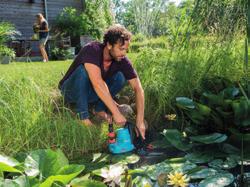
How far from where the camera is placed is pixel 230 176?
6.63ft

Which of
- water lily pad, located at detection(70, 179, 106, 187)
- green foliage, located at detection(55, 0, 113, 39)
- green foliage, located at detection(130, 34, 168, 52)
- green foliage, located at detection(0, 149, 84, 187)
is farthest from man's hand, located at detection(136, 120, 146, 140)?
green foliage, located at detection(55, 0, 113, 39)

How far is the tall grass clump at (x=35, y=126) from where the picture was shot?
8.02 ft

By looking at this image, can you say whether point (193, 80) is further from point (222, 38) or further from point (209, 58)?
point (222, 38)

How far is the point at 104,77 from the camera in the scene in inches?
128

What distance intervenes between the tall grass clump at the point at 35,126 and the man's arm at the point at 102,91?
0.63 ft

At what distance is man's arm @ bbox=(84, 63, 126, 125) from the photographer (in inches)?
108

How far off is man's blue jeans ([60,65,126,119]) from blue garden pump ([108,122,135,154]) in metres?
0.33

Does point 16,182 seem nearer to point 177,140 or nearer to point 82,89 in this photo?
point 177,140

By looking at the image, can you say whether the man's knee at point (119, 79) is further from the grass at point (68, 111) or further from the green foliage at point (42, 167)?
the green foliage at point (42, 167)

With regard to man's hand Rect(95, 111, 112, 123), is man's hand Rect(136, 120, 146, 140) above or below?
below

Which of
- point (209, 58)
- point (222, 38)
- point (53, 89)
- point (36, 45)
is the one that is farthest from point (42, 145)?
A: point (36, 45)

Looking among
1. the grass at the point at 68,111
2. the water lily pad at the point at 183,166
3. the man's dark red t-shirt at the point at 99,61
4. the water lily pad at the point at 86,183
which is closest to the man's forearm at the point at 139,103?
the man's dark red t-shirt at the point at 99,61

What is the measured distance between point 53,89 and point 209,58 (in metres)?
1.44

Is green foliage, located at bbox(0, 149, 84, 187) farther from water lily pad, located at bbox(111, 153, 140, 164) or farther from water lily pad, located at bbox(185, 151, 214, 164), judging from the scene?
water lily pad, located at bbox(185, 151, 214, 164)
